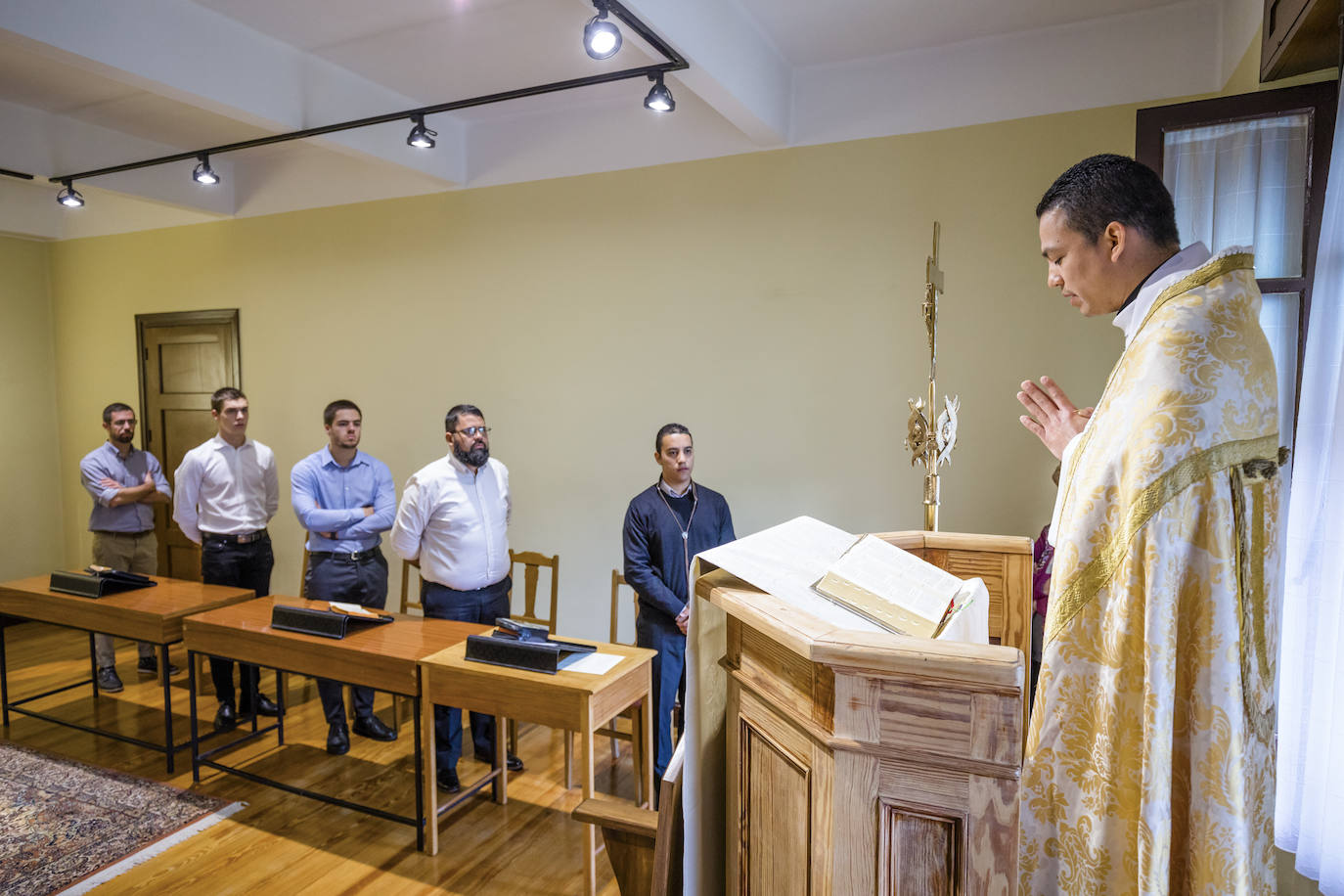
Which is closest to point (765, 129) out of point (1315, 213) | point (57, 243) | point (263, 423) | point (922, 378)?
point (922, 378)

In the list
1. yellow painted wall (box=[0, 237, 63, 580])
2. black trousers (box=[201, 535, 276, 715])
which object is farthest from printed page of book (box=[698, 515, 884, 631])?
yellow painted wall (box=[0, 237, 63, 580])

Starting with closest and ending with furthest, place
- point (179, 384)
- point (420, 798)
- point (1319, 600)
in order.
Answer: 1. point (1319, 600)
2. point (420, 798)
3. point (179, 384)

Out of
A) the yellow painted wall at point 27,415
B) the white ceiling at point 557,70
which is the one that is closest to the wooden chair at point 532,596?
the white ceiling at point 557,70

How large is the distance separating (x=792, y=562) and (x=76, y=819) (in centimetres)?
336

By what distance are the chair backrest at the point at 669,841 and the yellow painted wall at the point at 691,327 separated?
2.53 m

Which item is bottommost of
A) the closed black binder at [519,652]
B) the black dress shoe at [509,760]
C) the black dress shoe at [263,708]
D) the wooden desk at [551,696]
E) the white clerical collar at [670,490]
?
the black dress shoe at [509,760]

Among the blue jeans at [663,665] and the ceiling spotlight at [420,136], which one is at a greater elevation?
the ceiling spotlight at [420,136]

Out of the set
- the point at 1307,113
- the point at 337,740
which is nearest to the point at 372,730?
the point at 337,740

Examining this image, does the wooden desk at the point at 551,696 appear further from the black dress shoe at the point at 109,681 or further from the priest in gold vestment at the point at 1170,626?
the black dress shoe at the point at 109,681

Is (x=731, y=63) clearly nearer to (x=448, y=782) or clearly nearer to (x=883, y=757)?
(x=883, y=757)

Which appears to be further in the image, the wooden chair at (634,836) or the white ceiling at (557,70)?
the white ceiling at (557,70)

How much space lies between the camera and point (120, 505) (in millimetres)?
4590

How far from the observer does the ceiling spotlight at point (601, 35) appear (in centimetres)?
234

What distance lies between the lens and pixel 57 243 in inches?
245
